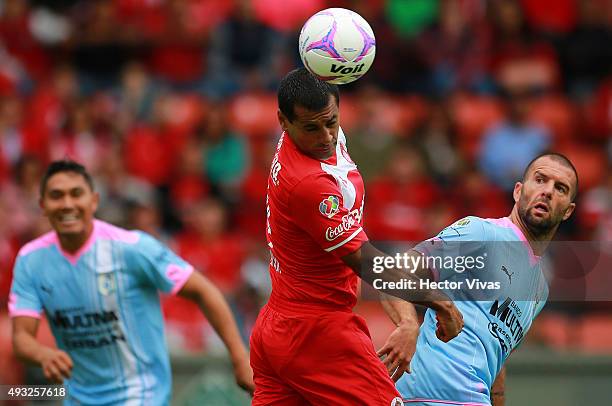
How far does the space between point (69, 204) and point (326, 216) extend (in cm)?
216

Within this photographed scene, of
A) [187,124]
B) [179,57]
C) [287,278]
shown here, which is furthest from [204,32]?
[287,278]

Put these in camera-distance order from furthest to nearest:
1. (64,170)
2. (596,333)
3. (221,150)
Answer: (221,150), (596,333), (64,170)

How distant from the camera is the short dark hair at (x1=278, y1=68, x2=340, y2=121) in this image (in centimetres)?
613

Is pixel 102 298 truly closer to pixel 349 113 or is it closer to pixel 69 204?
pixel 69 204

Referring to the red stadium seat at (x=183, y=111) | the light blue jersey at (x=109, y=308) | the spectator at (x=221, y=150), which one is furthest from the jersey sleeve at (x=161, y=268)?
the red stadium seat at (x=183, y=111)

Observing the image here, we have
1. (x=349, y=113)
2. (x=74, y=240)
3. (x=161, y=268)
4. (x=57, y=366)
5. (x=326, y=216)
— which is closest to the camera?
(x=326, y=216)

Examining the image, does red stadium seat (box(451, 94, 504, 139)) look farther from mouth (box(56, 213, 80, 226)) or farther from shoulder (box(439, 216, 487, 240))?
shoulder (box(439, 216, 487, 240))

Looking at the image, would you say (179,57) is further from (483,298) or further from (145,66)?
(483,298)

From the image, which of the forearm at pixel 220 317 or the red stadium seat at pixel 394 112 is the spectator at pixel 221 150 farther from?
the forearm at pixel 220 317

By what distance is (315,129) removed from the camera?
6223 millimetres

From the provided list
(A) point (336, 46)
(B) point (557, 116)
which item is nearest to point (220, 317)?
(A) point (336, 46)

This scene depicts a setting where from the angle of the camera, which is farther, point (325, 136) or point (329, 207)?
point (325, 136)

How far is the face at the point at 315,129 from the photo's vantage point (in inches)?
243

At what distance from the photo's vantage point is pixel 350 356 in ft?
20.8
